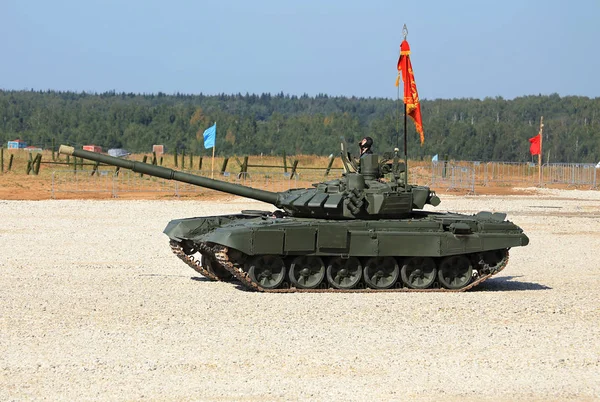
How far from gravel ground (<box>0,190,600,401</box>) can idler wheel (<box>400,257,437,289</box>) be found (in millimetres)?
771

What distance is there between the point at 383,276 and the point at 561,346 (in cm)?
535

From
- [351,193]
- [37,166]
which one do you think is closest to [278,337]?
[351,193]

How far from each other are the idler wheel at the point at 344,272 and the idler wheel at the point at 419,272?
858 mm

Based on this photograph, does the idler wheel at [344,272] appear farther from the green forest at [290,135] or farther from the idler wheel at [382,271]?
the green forest at [290,135]

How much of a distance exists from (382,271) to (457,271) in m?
1.41

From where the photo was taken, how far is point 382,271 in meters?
18.9

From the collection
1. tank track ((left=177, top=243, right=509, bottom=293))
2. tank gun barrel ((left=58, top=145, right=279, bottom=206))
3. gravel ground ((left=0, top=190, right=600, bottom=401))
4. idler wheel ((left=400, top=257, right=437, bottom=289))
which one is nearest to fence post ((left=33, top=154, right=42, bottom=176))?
gravel ground ((left=0, top=190, right=600, bottom=401))

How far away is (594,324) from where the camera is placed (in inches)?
618

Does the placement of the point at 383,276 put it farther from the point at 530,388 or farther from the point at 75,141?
the point at 75,141

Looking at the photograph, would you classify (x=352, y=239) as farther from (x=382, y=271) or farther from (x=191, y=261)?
(x=191, y=261)

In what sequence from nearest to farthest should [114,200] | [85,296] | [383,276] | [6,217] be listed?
1. [85,296]
2. [383,276]
3. [6,217]
4. [114,200]

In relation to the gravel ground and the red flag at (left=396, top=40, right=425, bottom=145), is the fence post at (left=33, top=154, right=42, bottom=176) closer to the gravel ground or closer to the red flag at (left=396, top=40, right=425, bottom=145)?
the gravel ground

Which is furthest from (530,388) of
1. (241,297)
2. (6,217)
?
(6,217)

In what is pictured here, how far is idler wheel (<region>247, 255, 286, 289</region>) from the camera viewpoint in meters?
18.2
